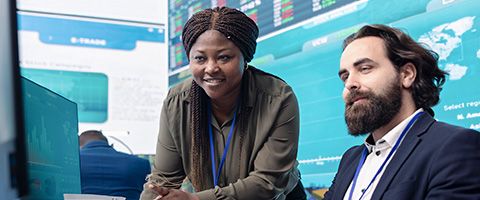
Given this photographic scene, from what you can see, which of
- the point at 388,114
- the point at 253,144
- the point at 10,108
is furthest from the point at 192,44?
the point at 10,108

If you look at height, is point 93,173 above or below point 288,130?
below

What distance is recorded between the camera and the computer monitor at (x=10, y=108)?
13.7 inches

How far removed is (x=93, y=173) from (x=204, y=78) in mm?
1227

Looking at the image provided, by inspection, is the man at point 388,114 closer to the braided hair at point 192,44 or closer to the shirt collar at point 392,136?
the shirt collar at point 392,136

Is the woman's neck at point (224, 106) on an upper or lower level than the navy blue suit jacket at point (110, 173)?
upper

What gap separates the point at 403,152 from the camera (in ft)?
3.92

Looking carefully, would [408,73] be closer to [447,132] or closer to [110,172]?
[447,132]

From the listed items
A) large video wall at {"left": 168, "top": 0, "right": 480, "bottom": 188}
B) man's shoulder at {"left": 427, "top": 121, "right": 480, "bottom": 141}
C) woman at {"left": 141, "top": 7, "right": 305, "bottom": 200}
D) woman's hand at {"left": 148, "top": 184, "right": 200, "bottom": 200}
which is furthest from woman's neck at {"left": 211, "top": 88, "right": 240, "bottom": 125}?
large video wall at {"left": 168, "top": 0, "right": 480, "bottom": 188}

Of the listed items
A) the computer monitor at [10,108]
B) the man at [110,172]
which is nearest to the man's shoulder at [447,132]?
the computer monitor at [10,108]

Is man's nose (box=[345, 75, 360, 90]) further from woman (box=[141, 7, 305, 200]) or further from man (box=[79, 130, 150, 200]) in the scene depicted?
man (box=[79, 130, 150, 200])

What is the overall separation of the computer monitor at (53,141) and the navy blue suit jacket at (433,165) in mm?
664

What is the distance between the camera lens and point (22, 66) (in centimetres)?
36

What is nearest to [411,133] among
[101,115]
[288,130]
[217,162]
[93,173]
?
[288,130]

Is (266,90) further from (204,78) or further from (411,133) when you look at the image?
(411,133)
